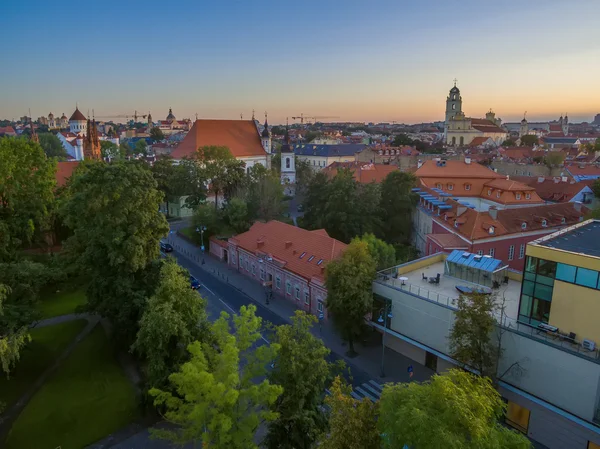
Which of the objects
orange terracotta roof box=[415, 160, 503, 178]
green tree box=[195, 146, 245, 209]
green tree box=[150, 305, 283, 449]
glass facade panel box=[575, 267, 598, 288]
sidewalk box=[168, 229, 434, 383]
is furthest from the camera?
green tree box=[195, 146, 245, 209]

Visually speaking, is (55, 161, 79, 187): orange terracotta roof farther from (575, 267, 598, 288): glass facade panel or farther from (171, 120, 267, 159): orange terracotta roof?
(575, 267, 598, 288): glass facade panel

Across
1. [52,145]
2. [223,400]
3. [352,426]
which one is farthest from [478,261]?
[52,145]

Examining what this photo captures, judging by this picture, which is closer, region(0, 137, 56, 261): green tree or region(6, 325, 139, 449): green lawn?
region(6, 325, 139, 449): green lawn

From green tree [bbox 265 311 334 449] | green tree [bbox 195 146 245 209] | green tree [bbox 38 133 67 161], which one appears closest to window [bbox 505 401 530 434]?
green tree [bbox 265 311 334 449]

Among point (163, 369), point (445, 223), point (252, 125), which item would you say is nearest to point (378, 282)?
point (163, 369)

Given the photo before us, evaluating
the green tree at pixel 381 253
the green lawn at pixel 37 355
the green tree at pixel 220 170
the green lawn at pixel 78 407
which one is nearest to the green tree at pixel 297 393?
the green lawn at pixel 78 407

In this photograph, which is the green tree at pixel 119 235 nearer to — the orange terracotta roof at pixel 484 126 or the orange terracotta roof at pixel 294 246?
the orange terracotta roof at pixel 294 246

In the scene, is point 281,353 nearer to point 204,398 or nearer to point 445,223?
point 204,398
